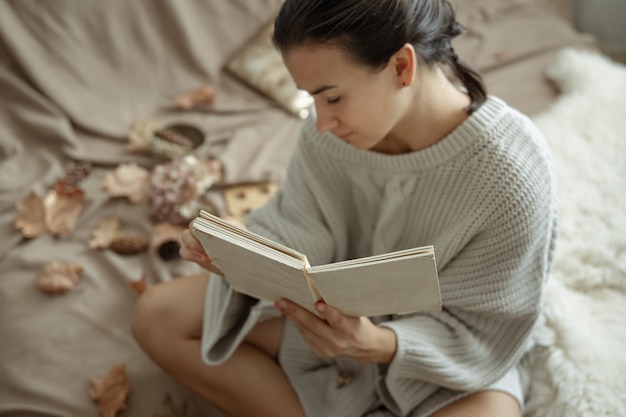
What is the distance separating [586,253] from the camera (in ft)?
4.22

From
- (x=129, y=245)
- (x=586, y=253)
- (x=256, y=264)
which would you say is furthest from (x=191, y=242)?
(x=586, y=253)

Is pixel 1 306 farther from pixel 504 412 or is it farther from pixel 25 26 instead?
pixel 504 412

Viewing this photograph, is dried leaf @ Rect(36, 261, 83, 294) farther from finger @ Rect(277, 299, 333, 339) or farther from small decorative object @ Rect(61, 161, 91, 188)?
finger @ Rect(277, 299, 333, 339)

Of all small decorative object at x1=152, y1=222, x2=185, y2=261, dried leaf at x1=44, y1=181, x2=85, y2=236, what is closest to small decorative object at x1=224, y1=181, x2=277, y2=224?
small decorative object at x1=152, y1=222, x2=185, y2=261

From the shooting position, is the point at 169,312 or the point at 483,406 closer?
the point at 483,406

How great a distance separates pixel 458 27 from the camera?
40.8 inches

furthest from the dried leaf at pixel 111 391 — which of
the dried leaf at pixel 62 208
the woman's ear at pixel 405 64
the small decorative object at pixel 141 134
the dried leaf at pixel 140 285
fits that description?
the woman's ear at pixel 405 64

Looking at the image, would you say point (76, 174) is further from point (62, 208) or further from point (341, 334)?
point (341, 334)

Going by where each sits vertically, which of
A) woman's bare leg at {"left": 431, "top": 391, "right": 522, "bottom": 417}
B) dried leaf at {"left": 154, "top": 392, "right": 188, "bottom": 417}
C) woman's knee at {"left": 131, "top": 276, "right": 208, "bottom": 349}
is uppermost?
woman's knee at {"left": 131, "top": 276, "right": 208, "bottom": 349}

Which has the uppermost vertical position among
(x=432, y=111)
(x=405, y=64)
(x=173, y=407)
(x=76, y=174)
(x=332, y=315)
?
(x=405, y=64)

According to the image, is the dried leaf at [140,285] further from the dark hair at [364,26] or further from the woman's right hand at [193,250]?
the dark hair at [364,26]

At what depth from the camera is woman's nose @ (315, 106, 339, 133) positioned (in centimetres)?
98

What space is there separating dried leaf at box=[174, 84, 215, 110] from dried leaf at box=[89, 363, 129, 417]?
0.82 meters

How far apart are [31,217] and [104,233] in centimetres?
18
